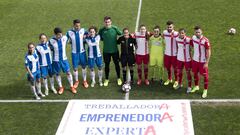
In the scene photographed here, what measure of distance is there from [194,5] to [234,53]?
6348 mm

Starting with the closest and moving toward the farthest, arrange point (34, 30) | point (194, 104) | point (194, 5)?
point (194, 104)
point (34, 30)
point (194, 5)

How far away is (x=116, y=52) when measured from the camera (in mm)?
11750

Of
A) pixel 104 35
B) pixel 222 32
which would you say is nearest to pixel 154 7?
Answer: pixel 222 32

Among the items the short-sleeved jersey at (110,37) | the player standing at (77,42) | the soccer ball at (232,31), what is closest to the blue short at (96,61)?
the player standing at (77,42)

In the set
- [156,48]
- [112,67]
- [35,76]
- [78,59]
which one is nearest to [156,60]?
[156,48]

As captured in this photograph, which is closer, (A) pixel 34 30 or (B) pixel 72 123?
(B) pixel 72 123

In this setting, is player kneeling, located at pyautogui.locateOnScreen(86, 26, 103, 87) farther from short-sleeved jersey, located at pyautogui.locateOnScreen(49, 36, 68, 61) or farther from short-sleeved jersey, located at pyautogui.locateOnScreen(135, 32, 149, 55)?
short-sleeved jersey, located at pyautogui.locateOnScreen(135, 32, 149, 55)

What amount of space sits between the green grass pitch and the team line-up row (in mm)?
560

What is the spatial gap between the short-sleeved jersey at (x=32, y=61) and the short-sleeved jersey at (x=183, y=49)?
3966 millimetres

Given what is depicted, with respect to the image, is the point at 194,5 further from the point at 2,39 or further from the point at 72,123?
the point at 72,123

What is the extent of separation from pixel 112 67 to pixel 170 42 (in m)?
2.86

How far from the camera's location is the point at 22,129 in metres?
9.96

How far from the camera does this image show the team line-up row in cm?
1109

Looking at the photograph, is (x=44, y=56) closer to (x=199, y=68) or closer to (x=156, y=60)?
(x=156, y=60)
